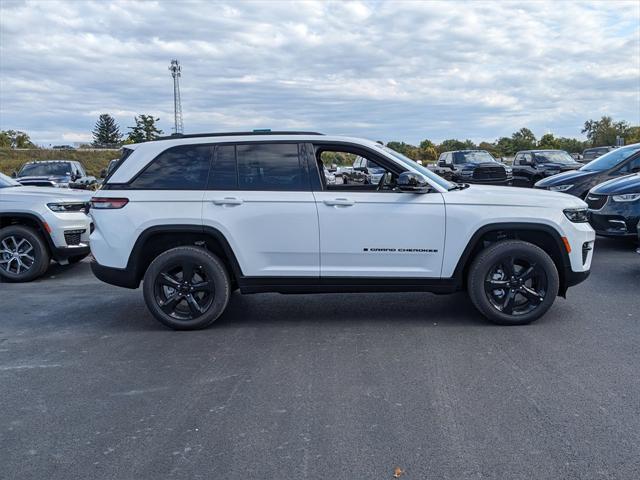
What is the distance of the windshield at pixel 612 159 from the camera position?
12.5 meters

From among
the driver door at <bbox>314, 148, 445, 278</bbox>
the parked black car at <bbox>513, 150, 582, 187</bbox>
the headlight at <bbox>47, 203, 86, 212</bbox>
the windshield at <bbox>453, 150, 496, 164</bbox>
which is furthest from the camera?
the windshield at <bbox>453, 150, 496, 164</bbox>

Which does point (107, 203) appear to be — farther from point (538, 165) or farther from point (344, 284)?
point (538, 165)

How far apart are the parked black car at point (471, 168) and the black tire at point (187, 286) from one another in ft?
51.8

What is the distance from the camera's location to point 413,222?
5.96 m

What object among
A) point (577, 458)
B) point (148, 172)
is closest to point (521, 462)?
point (577, 458)

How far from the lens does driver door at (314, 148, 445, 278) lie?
5961 millimetres

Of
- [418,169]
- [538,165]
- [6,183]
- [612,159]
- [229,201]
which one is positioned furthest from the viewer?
[538,165]

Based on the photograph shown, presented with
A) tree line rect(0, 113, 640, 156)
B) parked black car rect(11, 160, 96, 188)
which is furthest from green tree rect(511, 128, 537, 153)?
parked black car rect(11, 160, 96, 188)

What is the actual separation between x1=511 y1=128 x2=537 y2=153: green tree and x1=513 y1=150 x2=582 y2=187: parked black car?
49317 mm

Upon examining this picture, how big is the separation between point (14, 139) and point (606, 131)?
8200 centimetres

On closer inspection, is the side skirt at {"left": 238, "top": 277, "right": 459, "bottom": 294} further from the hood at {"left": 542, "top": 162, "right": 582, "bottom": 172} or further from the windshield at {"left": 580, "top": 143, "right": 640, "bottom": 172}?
the hood at {"left": 542, "top": 162, "right": 582, "bottom": 172}

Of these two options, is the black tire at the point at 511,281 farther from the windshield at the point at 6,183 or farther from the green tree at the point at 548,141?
the green tree at the point at 548,141

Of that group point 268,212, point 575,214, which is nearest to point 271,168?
point 268,212

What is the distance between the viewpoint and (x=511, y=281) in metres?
6.05
